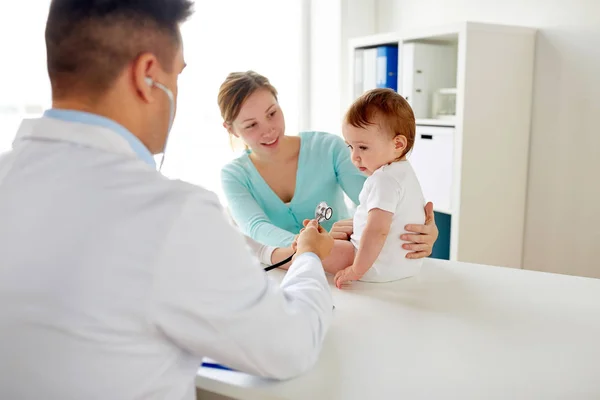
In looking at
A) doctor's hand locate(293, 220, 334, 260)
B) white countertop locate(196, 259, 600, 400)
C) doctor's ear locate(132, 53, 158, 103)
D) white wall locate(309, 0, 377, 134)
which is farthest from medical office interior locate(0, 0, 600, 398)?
doctor's ear locate(132, 53, 158, 103)

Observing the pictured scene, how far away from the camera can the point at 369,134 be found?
1.25 metres

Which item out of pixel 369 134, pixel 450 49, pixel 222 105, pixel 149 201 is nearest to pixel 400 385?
pixel 149 201

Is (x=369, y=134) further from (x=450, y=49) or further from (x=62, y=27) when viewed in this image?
(x=450, y=49)

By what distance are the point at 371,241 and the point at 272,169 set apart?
75 cm

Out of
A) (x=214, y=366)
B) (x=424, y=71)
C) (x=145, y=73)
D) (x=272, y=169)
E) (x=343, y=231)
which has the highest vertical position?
(x=424, y=71)

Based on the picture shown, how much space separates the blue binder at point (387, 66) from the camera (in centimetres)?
268

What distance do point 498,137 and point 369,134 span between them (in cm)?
133

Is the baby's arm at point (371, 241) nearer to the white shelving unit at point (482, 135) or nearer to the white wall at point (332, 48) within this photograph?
the white shelving unit at point (482, 135)

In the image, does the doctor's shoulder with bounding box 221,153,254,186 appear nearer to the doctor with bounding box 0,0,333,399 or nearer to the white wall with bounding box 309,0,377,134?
the doctor with bounding box 0,0,333,399

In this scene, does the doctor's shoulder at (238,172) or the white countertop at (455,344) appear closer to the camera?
the white countertop at (455,344)

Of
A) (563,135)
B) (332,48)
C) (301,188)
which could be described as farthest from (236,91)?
(332,48)

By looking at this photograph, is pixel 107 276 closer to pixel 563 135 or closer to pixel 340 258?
pixel 340 258

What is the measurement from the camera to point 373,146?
1244 millimetres

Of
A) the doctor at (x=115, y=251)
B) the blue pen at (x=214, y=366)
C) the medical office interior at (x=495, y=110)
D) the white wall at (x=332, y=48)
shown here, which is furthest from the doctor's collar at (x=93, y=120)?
the white wall at (x=332, y=48)
